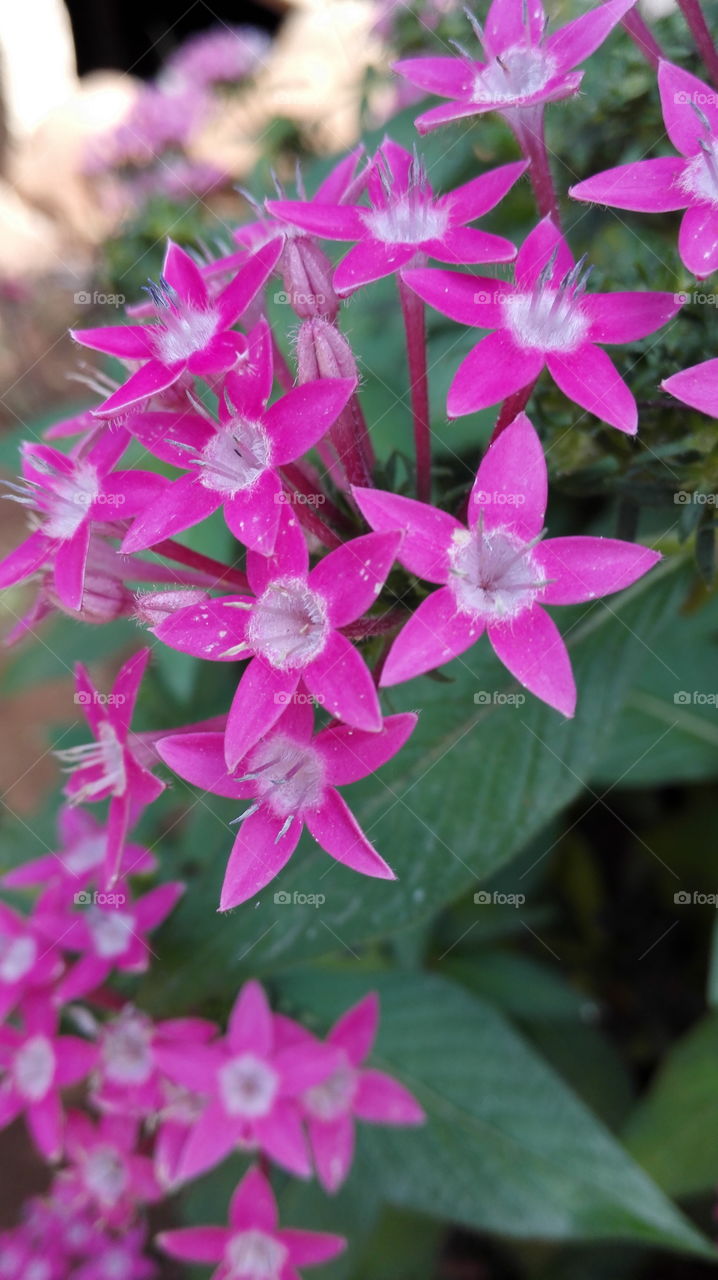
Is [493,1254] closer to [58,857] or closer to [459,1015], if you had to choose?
[459,1015]

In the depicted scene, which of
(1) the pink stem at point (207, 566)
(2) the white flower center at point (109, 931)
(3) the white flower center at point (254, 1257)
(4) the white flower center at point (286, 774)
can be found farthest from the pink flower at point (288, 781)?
(3) the white flower center at point (254, 1257)

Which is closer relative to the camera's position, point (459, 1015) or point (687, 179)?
point (687, 179)

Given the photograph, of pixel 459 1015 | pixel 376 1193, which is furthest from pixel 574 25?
pixel 376 1193

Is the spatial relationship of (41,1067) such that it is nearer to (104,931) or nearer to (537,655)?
(104,931)

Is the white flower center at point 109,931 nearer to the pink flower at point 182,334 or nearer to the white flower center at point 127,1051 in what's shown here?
the white flower center at point 127,1051

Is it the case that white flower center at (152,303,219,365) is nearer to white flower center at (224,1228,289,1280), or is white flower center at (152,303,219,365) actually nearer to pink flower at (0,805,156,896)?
pink flower at (0,805,156,896)

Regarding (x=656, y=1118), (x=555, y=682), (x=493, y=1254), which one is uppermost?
(x=555, y=682)

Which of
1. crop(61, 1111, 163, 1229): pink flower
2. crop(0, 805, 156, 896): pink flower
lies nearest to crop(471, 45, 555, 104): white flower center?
crop(0, 805, 156, 896): pink flower
